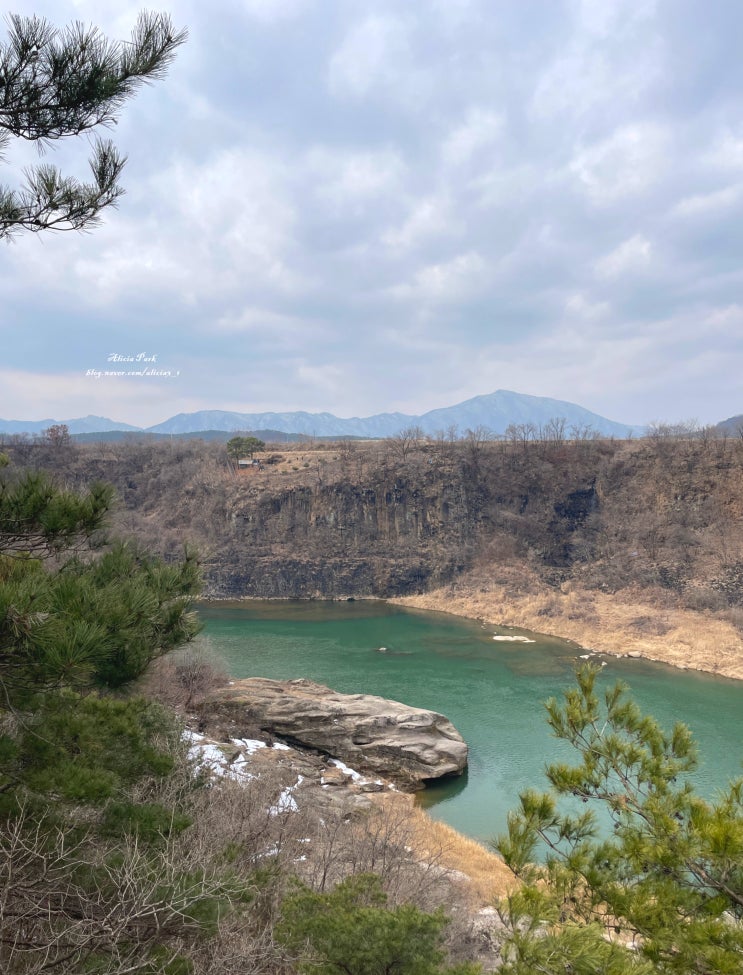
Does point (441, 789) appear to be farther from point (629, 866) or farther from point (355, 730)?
point (629, 866)

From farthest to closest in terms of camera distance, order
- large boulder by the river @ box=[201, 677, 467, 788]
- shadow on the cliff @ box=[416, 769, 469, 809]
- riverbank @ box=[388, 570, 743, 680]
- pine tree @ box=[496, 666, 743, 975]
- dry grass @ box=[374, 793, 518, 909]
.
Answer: riverbank @ box=[388, 570, 743, 680], large boulder by the river @ box=[201, 677, 467, 788], shadow on the cliff @ box=[416, 769, 469, 809], dry grass @ box=[374, 793, 518, 909], pine tree @ box=[496, 666, 743, 975]

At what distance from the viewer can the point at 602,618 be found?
3353 centimetres

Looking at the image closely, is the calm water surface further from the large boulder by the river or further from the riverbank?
the riverbank

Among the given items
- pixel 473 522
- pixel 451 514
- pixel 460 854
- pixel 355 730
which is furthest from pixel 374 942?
pixel 473 522

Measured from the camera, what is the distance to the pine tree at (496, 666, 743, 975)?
10.7 ft

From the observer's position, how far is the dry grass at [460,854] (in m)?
10.9

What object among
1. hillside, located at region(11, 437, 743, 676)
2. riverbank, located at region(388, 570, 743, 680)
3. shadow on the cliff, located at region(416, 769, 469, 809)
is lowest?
shadow on the cliff, located at region(416, 769, 469, 809)

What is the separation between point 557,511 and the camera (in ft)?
152

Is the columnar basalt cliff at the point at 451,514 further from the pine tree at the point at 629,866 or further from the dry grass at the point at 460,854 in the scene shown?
the pine tree at the point at 629,866

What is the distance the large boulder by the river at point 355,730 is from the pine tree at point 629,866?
13.2 m

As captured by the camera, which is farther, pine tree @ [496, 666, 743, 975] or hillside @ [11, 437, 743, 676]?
hillside @ [11, 437, 743, 676]

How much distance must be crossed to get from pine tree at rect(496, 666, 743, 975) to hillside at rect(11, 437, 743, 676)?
29.0 meters

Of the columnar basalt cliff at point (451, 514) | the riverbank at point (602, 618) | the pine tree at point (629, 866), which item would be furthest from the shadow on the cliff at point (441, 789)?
the columnar basalt cliff at point (451, 514)

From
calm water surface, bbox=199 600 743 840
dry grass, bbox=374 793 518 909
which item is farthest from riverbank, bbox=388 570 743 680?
dry grass, bbox=374 793 518 909
